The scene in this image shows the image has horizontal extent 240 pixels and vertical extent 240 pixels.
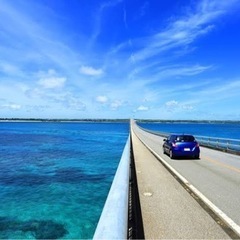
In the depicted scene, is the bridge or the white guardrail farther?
the bridge

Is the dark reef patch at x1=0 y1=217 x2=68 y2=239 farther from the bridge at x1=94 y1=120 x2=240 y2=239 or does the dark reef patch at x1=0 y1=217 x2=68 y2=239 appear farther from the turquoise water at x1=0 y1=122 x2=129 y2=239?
the bridge at x1=94 y1=120 x2=240 y2=239

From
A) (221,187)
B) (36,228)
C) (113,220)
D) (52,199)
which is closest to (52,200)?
(52,199)

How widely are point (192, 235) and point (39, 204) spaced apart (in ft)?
34.8

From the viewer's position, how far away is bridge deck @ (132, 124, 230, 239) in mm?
5699

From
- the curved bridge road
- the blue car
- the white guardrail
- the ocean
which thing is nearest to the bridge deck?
the curved bridge road

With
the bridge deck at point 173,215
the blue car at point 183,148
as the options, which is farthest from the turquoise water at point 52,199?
the blue car at point 183,148

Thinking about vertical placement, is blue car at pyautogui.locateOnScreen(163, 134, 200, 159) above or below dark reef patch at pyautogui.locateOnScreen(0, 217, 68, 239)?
above

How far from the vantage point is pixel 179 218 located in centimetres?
666

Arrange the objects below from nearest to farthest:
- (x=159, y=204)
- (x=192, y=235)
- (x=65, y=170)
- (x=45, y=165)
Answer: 1. (x=192, y=235)
2. (x=159, y=204)
3. (x=65, y=170)
4. (x=45, y=165)

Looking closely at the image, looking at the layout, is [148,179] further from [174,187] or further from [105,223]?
[105,223]

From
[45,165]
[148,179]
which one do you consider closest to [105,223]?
[148,179]

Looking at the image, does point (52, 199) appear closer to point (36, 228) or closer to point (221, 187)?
point (36, 228)

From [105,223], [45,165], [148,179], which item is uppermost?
[105,223]

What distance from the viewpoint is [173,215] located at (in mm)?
6910
